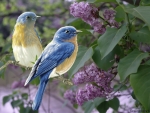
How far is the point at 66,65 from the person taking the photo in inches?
11.9

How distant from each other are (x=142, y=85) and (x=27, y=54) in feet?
0.64

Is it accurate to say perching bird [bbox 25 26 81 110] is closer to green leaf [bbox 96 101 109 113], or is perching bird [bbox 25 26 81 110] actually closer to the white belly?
the white belly

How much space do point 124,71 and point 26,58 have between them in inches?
6.3

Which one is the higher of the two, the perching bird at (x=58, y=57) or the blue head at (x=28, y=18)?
the blue head at (x=28, y=18)

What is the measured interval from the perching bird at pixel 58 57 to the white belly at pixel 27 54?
0.01 meters

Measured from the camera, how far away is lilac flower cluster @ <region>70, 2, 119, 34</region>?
0.41 meters

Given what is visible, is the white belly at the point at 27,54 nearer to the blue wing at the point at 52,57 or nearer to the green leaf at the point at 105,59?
the blue wing at the point at 52,57

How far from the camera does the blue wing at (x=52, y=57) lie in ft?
0.97

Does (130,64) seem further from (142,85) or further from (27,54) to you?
(27,54)

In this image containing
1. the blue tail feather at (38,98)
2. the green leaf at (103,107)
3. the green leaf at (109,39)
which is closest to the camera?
the blue tail feather at (38,98)

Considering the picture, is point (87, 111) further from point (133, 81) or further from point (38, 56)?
point (38, 56)

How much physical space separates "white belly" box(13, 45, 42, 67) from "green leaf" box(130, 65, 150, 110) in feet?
0.56

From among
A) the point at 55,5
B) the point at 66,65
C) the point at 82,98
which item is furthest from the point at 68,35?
the point at 55,5

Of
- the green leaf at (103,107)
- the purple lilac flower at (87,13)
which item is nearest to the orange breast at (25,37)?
the purple lilac flower at (87,13)
